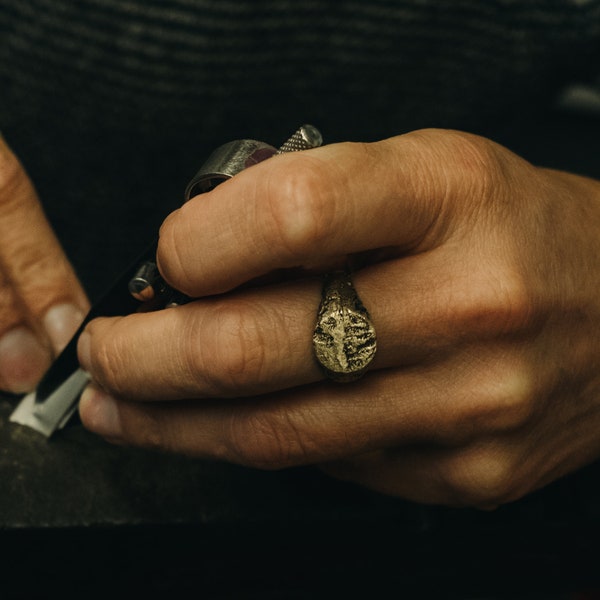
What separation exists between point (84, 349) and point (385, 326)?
0.28 meters

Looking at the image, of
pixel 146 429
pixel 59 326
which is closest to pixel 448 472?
pixel 146 429

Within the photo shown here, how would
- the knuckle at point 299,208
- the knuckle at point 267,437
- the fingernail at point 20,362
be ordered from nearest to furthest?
the knuckle at point 299,208, the knuckle at point 267,437, the fingernail at point 20,362

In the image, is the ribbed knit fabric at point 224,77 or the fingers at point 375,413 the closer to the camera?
the fingers at point 375,413

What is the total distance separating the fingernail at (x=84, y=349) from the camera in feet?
2.02

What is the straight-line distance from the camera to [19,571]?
0.68 meters

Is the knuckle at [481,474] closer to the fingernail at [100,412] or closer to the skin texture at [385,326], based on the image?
the skin texture at [385,326]

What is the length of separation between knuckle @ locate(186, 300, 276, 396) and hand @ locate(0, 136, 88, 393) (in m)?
0.28

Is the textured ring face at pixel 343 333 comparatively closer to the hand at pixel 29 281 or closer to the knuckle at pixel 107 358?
the knuckle at pixel 107 358

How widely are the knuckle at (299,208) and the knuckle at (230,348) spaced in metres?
0.07

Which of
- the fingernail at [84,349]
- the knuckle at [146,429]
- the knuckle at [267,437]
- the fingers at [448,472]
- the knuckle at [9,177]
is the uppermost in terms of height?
the knuckle at [9,177]

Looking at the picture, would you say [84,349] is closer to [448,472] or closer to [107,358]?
[107,358]

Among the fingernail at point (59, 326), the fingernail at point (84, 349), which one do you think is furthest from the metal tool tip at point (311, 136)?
the fingernail at point (59, 326)

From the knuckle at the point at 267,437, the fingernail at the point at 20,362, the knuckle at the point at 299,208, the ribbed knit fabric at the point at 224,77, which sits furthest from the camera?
the ribbed knit fabric at the point at 224,77

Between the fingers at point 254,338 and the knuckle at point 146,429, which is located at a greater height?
the fingers at point 254,338
